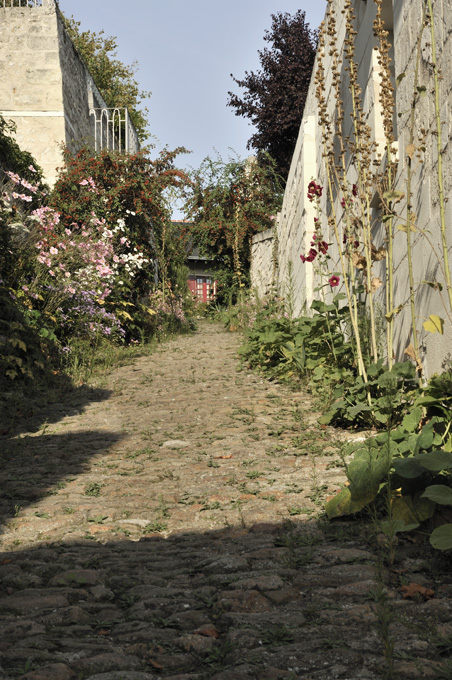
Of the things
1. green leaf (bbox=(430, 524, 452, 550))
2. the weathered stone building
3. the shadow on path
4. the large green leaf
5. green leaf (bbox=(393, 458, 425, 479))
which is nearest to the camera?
green leaf (bbox=(430, 524, 452, 550))

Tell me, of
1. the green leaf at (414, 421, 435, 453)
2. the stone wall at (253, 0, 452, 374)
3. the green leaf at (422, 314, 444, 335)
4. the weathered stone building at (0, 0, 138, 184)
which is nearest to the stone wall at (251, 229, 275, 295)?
the weathered stone building at (0, 0, 138, 184)

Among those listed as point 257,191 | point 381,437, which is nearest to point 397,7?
point 381,437

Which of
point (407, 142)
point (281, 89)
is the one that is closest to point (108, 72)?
point (281, 89)

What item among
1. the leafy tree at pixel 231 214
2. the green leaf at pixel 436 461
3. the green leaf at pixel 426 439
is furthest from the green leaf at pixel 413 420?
the leafy tree at pixel 231 214

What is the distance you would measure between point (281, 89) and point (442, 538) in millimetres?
→ 18256

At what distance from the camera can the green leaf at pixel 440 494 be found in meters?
2.27

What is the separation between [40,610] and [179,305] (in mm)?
10750

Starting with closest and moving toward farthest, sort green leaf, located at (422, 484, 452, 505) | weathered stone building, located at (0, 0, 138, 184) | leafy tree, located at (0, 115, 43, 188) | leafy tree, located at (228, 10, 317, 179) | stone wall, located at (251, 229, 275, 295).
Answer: green leaf, located at (422, 484, 452, 505) → leafy tree, located at (0, 115, 43, 188) → weathered stone building, located at (0, 0, 138, 184) → stone wall, located at (251, 229, 275, 295) → leafy tree, located at (228, 10, 317, 179)

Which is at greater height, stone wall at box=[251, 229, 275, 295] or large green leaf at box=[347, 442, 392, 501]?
stone wall at box=[251, 229, 275, 295]

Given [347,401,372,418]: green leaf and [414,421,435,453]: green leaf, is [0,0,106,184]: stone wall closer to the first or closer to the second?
[347,401,372,418]: green leaf

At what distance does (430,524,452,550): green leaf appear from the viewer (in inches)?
82.7

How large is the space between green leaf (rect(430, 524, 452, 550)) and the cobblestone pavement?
4.6 inches

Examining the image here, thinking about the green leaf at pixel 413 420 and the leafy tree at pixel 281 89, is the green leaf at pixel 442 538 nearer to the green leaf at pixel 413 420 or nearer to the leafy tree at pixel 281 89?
the green leaf at pixel 413 420

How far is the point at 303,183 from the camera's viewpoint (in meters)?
8.41
